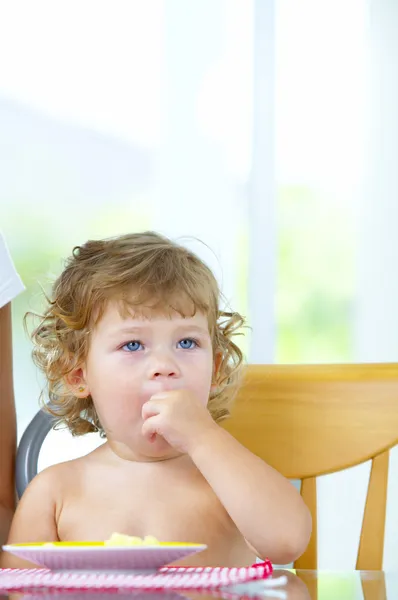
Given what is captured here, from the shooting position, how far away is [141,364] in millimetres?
926

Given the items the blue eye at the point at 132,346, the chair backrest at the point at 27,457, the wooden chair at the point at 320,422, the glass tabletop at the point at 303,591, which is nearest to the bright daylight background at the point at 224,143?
the wooden chair at the point at 320,422

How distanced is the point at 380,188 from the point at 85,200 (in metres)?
0.76

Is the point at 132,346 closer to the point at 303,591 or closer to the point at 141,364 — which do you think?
the point at 141,364

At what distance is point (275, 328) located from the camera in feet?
7.30

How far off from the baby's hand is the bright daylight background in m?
1.31

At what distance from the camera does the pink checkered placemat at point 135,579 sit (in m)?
0.63

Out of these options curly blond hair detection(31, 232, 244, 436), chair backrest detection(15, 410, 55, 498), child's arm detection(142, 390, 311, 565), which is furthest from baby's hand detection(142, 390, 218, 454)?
chair backrest detection(15, 410, 55, 498)

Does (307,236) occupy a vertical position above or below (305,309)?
above

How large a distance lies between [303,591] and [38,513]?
36 centimetres

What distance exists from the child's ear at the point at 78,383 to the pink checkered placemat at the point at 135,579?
0.34 m

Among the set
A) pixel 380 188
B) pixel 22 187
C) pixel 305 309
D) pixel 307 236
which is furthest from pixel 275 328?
pixel 22 187

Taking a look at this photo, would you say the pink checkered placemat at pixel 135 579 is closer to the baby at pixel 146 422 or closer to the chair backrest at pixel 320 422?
the baby at pixel 146 422

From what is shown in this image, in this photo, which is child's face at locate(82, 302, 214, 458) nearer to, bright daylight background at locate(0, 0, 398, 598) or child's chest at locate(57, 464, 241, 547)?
child's chest at locate(57, 464, 241, 547)

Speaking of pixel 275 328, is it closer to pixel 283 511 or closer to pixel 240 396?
pixel 240 396
